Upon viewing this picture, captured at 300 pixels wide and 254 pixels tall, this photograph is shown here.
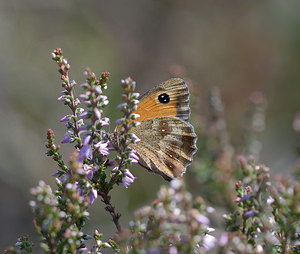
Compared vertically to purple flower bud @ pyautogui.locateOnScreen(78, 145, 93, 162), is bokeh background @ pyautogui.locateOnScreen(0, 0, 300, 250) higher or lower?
higher

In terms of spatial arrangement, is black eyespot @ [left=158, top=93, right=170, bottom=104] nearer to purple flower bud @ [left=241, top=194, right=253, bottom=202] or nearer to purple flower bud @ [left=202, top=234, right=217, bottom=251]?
purple flower bud @ [left=241, top=194, right=253, bottom=202]

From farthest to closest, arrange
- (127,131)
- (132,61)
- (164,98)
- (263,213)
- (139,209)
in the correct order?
(132,61) < (164,98) < (127,131) < (263,213) < (139,209)

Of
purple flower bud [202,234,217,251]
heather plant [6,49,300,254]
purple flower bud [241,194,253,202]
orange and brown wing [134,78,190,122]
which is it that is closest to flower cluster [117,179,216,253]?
heather plant [6,49,300,254]

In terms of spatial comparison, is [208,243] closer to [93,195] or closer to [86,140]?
[93,195]

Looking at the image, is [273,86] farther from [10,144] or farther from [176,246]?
[176,246]

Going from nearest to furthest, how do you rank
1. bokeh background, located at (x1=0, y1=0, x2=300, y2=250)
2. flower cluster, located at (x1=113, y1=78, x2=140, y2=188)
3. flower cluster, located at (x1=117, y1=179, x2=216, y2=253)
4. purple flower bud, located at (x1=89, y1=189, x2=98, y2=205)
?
flower cluster, located at (x1=117, y1=179, x2=216, y2=253) < flower cluster, located at (x1=113, y1=78, x2=140, y2=188) < purple flower bud, located at (x1=89, y1=189, x2=98, y2=205) < bokeh background, located at (x1=0, y1=0, x2=300, y2=250)

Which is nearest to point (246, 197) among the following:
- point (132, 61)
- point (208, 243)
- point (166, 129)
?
point (208, 243)
